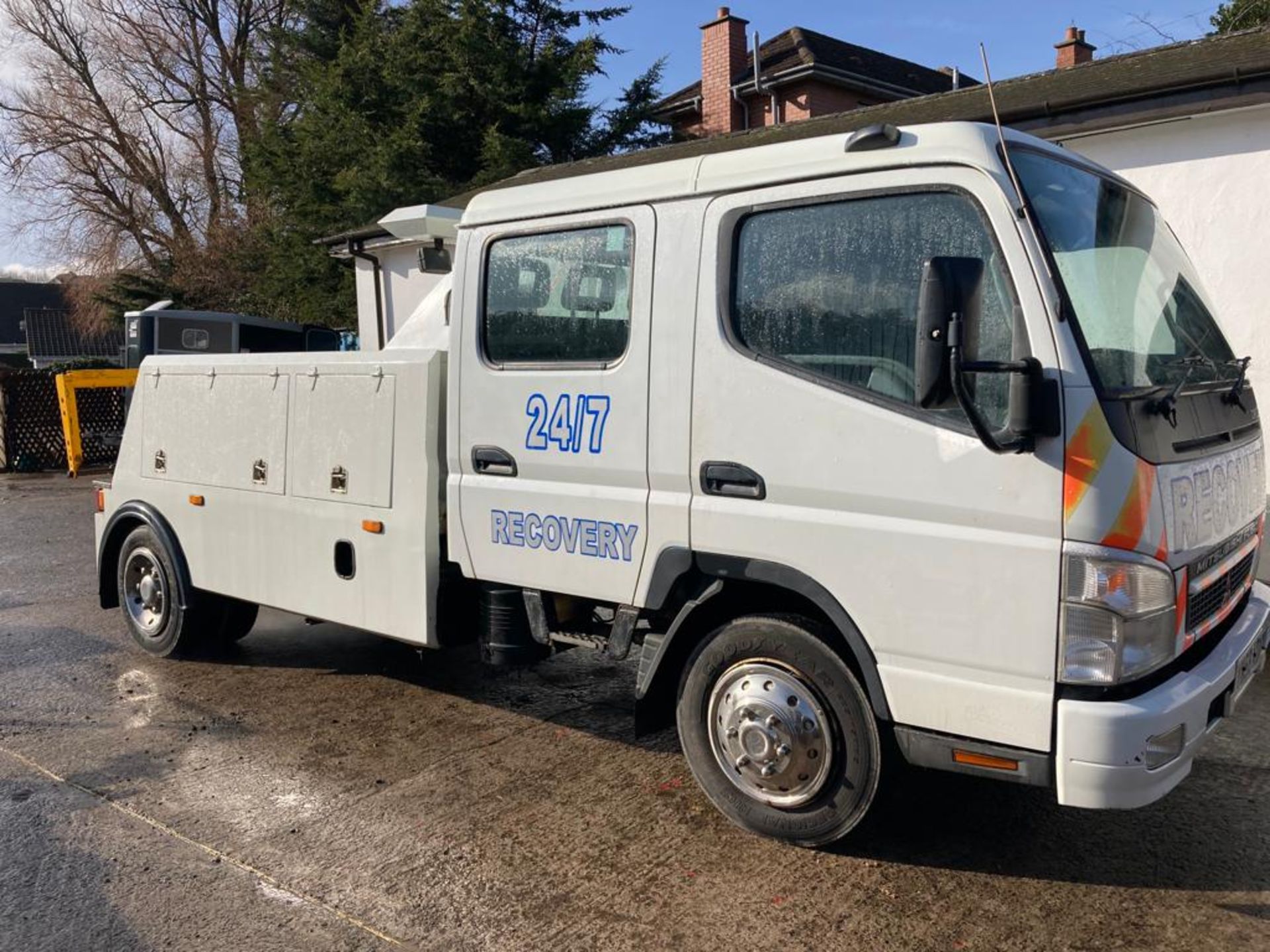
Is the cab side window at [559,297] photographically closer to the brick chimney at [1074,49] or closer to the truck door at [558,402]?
the truck door at [558,402]

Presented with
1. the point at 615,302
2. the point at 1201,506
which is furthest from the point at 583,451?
the point at 1201,506

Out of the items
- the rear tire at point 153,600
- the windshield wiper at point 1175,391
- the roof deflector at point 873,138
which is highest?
the roof deflector at point 873,138

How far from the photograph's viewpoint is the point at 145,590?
6812 mm

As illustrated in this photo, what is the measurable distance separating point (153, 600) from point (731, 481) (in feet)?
14.6

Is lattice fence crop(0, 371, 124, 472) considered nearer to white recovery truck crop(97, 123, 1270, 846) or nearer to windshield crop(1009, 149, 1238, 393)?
white recovery truck crop(97, 123, 1270, 846)

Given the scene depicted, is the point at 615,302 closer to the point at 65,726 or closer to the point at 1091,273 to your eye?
the point at 1091,273

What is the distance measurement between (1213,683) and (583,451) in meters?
2.34

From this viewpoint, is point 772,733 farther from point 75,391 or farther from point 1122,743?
point 75,391

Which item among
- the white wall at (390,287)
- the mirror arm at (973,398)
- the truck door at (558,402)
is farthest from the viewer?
the white wall at (390,287)

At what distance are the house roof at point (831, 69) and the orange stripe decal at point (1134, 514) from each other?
22.1 metres

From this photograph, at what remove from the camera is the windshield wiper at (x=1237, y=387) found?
153 inches

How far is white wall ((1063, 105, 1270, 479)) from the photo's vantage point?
7613mm

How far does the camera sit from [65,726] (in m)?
5.52

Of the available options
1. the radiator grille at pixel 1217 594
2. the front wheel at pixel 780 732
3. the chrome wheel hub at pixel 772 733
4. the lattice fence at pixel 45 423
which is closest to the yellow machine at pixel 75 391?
the lattice fence at pixel 45 423
